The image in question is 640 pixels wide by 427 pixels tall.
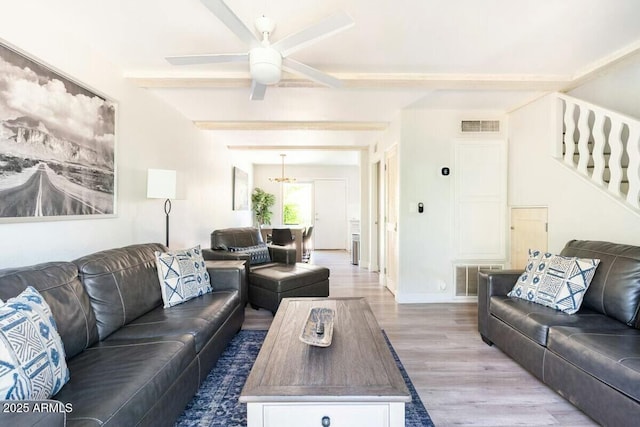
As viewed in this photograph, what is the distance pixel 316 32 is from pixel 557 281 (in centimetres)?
237

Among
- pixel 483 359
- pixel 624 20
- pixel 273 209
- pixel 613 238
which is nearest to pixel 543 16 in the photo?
pixel 624 20

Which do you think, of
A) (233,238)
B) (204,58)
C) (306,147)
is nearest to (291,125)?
(306,147)

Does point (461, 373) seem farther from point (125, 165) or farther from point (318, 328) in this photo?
point (125, 165)

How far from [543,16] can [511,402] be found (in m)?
2.50

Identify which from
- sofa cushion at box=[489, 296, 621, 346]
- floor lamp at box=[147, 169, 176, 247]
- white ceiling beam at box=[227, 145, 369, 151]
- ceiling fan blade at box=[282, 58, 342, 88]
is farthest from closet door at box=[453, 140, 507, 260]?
floor lamp at box=[147, 169, 176, 247]

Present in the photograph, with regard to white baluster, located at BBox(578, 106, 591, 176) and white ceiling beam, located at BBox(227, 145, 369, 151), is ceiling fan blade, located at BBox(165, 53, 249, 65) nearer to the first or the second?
white baluster, located at BBox(578, 106, 591, 176)

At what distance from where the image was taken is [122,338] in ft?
5.57

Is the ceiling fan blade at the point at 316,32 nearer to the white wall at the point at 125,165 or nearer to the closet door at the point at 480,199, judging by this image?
the white wall at the point at 125,165

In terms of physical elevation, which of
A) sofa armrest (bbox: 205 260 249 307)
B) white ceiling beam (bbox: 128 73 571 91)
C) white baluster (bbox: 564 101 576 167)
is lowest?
sofa armrest (bbox: 205 260 249 307)

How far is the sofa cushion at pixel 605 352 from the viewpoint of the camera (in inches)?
55.8

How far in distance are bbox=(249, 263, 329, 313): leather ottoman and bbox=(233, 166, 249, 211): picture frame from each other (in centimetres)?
318

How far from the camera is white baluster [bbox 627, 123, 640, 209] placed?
2.34 m

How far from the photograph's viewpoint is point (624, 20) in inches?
81.0

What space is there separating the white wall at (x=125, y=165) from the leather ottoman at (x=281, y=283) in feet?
3.95
